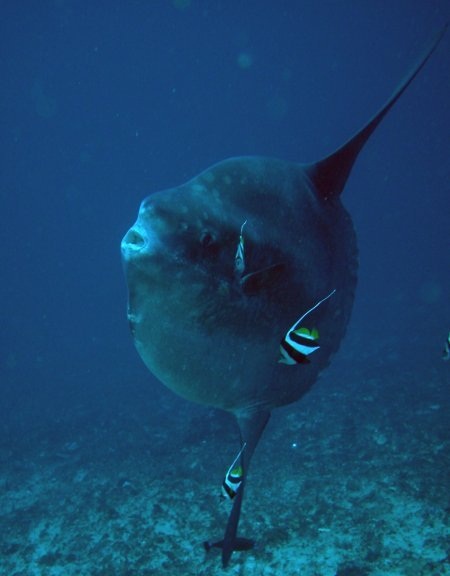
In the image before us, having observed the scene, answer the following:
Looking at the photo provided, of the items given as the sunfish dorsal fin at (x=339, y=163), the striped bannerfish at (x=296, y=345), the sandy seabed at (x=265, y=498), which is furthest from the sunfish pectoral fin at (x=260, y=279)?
the sandy seabed at (x=265, y=498)

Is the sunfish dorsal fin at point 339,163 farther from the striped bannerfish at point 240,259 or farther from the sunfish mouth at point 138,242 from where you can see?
the sunfish mouth at point 138,242

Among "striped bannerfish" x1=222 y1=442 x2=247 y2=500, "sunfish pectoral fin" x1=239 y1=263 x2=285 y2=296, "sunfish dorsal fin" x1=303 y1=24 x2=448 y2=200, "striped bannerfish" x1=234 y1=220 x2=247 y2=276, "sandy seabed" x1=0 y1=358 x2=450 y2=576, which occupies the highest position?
"sunfish dorsal fin" x1=303 y1=24 x2=448 y2=200

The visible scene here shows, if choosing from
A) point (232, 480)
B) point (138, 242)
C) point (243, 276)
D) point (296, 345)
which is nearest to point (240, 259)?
point (243, 276)

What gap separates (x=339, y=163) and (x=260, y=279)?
1022 millimetres

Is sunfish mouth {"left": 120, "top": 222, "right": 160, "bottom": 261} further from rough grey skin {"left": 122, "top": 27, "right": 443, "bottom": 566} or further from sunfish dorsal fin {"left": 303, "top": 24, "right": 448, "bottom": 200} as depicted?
sunfish dorsal fin {"left": 303, "top": 24, "right": 448, "bottom": 200}

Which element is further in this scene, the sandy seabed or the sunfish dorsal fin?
the sandy seabed

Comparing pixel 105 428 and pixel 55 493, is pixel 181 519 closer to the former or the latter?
pixel 55 493

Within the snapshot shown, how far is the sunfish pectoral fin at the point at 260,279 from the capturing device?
1532 mm

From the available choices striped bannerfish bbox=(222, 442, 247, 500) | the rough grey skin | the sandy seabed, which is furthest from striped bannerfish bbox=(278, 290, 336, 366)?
the sandy seabed

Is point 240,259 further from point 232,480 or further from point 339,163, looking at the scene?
point 232,480

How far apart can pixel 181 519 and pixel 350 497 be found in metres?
2.62

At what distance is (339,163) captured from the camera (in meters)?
2.18

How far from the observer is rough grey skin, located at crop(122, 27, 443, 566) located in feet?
4.38

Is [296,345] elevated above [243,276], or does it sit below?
below
